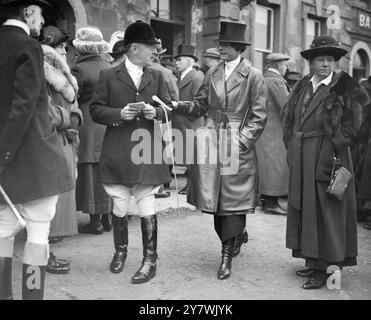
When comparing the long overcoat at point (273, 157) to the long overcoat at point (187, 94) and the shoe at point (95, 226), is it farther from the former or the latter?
the shoe at point (95, 226)

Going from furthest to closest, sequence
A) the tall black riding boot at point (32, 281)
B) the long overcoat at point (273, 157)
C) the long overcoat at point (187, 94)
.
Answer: the long overcoat at point (187, 94) < the long overcoat at point (273, 157) < the tall black riding boot at point (32, 281)

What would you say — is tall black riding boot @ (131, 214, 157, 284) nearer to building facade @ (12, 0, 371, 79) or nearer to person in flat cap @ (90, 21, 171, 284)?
person in flat cap @ (90, 21, 171, 284)

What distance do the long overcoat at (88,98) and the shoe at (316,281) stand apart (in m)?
2.43

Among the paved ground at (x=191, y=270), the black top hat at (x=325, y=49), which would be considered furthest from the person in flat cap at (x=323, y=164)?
the paved ground at (x=191, y=270)

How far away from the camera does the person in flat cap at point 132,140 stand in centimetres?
399

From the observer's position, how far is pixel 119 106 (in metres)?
4.04

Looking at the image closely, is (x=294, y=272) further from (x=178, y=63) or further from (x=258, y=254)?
(x=178, y=63)

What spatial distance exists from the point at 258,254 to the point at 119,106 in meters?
2.05

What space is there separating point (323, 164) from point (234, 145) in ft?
2.42

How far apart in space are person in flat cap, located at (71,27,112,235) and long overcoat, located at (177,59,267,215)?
133 centimetres

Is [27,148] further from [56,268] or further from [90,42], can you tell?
[90,42]

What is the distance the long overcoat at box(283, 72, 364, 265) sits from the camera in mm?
3973

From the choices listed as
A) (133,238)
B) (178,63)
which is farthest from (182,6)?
(133,238)
